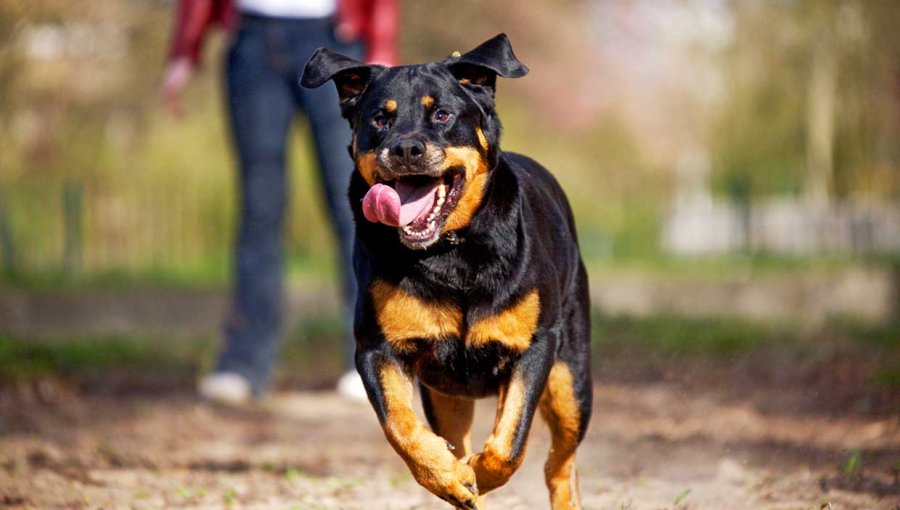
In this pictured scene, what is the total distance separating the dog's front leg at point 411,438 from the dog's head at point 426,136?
373 mm

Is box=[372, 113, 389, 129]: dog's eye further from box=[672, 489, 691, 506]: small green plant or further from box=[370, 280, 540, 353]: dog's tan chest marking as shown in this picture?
box=[672, 489, 691, 506]: small green plant

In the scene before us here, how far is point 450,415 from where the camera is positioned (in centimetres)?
391

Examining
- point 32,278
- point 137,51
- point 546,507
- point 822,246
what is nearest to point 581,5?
point 822,246

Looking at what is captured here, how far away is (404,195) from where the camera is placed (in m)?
3.52

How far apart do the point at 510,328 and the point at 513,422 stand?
0.27 metres

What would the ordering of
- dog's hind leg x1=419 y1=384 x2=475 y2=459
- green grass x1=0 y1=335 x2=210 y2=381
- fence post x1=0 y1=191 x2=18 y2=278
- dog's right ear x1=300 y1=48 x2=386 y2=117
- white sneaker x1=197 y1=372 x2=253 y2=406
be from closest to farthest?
1. dog's right ear x1=300 y1=48 x2=386 y2=117
2. dog's hind leg x1=419 y1=384 x2=475 y2=459
3. white sneaker x1=197 y1=372 x2=253 y2=406
4. green grass x1=0 y1=335 x2=210 y2=381
5. fence post x1=0 y1=191 x2=18 y2=278

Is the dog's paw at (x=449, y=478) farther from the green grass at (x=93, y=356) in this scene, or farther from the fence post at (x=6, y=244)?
the fence post at (x=6, y=244)

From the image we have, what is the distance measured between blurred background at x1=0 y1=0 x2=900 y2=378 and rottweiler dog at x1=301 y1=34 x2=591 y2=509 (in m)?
6.03

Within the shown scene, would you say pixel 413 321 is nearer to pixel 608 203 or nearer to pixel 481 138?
pixel 481 138

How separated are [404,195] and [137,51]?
13.0 m

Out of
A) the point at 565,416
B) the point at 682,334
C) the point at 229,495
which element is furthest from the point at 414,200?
the point at 682,334

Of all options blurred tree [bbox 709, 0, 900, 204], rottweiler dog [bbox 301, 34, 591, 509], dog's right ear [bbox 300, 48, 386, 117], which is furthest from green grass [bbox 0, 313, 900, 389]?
blurred tree [bbox 709, 0, 900, 204]

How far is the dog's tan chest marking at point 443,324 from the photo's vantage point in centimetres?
344

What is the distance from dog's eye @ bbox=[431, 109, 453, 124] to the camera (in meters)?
3.58
